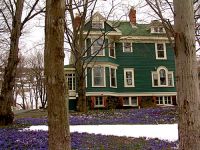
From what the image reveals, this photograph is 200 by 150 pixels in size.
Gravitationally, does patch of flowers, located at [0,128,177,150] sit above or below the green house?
below

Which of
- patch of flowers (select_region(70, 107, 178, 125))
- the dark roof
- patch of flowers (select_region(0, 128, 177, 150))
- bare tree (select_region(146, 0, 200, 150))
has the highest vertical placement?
the dark roof

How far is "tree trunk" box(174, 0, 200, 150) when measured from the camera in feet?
12.3

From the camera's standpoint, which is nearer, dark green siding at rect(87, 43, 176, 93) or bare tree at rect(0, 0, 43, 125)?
bare tree at rect(0, 0, 43, 125)

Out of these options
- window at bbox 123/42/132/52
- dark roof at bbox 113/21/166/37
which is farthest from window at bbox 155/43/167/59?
window at bbox 123/42/132/52

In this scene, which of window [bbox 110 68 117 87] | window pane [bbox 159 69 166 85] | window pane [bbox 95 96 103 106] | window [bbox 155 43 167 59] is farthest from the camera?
window [bbox 155 43 167 59]

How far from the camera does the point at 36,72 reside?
176 ft

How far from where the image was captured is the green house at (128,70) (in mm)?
34531

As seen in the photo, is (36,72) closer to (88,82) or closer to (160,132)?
(88,82)

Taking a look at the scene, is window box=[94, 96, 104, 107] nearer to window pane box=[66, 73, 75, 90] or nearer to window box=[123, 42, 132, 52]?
window pane box=[66, 73, 75, 90]

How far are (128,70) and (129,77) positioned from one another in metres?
0.77

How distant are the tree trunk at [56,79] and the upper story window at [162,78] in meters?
33.5

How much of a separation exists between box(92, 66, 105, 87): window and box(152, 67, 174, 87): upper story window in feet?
21.4

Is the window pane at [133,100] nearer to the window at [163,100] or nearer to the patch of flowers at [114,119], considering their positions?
the window at [163,100]

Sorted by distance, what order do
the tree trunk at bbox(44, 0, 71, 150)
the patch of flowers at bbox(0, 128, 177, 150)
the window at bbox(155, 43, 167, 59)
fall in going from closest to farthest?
1. the tree trunk at bbox(44, 0, 71, 150)
2. the patch of flowers at bbox(0, 128, 177, 150)
3. the window at bbox(155, 43, 167, 59)
